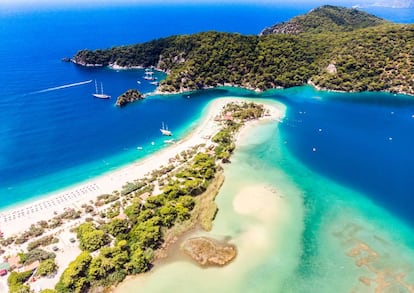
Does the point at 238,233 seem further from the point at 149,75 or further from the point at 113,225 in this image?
the point at 149,75

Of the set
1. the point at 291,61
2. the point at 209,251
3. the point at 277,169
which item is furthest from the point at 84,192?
the point at 291,61

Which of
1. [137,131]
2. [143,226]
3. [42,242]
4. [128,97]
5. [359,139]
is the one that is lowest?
[42,242]

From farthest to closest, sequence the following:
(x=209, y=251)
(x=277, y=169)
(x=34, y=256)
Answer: (x=277, y=169) → (x=209, y=251) → (x=34, y=256)

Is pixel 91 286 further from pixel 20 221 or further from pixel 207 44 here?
pixel 207 44

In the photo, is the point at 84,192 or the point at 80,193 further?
the point at 84,192

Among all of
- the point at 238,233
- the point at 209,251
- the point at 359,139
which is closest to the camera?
the point at 209,251
